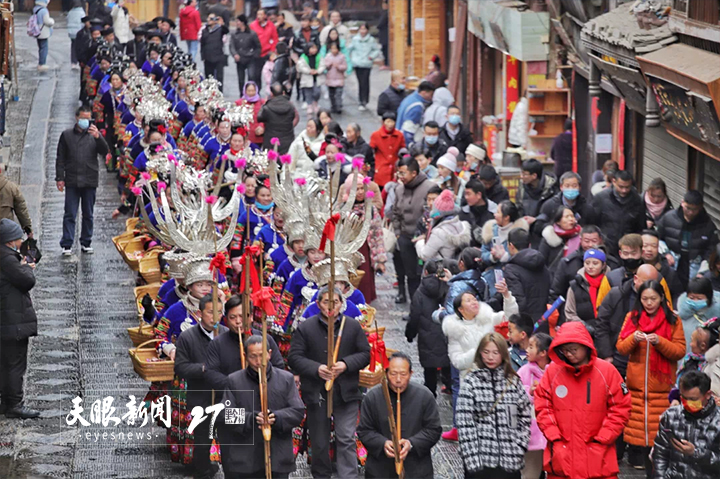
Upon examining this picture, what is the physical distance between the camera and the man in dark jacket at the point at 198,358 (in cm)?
1131

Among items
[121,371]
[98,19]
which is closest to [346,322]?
[121,371]

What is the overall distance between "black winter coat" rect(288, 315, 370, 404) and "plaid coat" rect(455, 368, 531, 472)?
5.03 ft

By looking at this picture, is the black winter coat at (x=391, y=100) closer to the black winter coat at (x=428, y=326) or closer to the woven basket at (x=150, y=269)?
the woven basket at (x=150, y=269)

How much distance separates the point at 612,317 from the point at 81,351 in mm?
6194

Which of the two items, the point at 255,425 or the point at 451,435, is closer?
the point at 255,425

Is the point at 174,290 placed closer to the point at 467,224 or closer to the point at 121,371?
the point at 121,371

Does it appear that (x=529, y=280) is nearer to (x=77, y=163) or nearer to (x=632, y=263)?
(x=632, y=263)

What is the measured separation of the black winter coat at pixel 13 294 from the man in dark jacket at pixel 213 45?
20524 mm

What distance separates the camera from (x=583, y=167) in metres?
22.2

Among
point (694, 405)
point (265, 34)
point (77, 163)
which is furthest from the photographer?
point (265, 34)

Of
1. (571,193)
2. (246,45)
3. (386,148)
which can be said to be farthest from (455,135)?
(246,45)

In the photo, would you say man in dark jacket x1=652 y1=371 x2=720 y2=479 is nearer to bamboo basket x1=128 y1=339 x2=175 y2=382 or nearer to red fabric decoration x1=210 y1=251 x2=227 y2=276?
red fabric decoration x1=210 y1=251 x2=227 y2=276

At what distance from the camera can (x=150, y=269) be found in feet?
51.6

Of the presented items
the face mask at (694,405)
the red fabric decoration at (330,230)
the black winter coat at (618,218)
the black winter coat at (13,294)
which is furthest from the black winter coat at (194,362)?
the black winter coat at (618,218)
